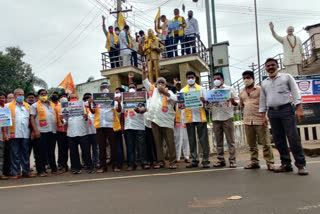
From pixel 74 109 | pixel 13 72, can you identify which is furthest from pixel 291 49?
pixel 13 72

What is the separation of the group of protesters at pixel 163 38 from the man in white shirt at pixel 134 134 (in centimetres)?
647

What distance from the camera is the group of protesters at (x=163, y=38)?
535 inches

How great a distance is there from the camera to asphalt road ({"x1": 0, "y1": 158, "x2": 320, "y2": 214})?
3224 mm

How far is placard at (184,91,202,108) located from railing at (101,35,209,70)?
7576mm

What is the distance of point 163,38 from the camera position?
46.2 feet

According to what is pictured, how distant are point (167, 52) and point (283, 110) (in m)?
10.7

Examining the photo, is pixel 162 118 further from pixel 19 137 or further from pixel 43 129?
pixel 19 137

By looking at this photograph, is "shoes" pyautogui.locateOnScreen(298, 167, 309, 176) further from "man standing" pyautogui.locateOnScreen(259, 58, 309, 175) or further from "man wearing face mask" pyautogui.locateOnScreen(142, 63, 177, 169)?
"man wearing face mask" pyautogui.locateOnScreen(142, 63, 177, 169)

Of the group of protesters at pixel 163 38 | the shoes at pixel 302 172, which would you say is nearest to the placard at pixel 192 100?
the shoes at pixel 302 172

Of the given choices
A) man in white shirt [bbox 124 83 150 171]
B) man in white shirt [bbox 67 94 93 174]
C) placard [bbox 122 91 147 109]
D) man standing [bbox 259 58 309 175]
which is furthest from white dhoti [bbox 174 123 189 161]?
man standing [bbox 259 58 309 175]

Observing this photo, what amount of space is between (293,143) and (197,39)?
1067cm

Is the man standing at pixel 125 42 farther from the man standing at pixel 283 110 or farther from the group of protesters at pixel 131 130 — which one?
the man standing at pixel 283 110

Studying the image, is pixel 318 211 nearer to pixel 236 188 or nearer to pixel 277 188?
pixel 277 188

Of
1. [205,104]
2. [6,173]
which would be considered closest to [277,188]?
[205,104]
